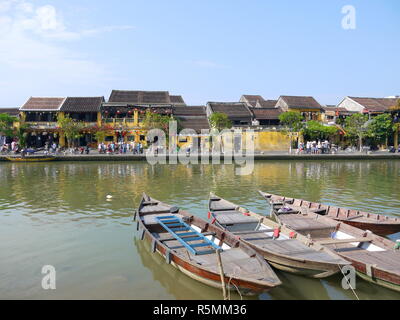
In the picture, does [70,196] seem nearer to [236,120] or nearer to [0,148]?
[0,148]

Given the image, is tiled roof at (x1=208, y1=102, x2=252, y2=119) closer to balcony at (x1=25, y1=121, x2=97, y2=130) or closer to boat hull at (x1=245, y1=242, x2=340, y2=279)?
balcony at (x1=25, y1=121, x2=97, y2=130)

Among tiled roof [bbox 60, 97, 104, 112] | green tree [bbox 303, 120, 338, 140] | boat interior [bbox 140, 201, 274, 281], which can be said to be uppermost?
tiled roof [bbox 60, 97, 104, 112]

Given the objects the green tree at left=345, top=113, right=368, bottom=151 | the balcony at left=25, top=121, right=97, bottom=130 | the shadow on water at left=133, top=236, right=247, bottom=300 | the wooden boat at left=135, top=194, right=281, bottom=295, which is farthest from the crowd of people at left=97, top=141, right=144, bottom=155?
the shadow on water at left=133, top=236, right=247, bottom=300

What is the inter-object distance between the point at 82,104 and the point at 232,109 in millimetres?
18944

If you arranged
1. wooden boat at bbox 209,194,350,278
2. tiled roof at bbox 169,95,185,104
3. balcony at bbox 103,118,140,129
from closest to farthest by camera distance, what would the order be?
wooden boat at bbox 209,194,350,278 → balcony at bbox 103,118,140,129 → tiled roof at bbox 169,95,185,104

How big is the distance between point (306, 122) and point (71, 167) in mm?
28303

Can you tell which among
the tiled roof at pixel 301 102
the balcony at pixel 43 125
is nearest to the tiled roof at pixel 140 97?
the balcony at pixel 43 125

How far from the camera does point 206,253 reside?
27.8 feet

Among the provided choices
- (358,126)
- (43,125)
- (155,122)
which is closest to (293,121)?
(358,126)

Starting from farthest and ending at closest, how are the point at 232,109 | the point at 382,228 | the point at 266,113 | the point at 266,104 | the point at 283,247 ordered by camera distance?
the point at 266,104, the point at 266,113, the point at 232,109, the point at 382,228, the point at 283,247

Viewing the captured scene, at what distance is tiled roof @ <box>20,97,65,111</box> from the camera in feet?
134

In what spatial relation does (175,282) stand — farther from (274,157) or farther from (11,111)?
(11,111)

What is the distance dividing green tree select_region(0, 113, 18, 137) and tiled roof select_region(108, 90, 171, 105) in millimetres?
11223

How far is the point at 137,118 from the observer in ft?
138
